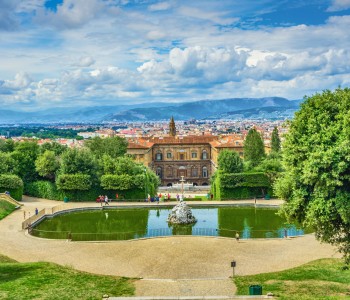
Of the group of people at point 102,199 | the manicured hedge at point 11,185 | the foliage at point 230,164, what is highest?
the foliage at point 230,164

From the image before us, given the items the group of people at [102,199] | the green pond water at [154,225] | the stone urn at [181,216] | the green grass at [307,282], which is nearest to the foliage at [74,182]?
the group of people at [102,199]

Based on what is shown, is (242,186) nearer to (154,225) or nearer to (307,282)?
(154,225)

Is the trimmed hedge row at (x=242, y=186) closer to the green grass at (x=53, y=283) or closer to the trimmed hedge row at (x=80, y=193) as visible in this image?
the trimmed hedge row at (x=80, y=193)

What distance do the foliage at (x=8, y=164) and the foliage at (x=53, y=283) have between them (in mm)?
28393

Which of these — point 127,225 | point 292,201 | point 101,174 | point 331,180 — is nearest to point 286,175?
point 292,201

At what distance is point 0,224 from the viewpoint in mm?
36344

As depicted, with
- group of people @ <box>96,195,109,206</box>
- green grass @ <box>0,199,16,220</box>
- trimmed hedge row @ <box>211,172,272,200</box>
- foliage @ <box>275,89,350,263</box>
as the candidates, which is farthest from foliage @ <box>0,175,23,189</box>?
foliage @ <box>275,89,350,263</box>

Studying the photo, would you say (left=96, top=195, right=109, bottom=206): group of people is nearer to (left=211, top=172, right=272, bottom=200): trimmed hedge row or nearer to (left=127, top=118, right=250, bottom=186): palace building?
(left=211, top=172, right=272, bottom=200): trimmed hedge row

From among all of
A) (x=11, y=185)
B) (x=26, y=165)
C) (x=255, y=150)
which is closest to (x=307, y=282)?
(x=11, y=185)

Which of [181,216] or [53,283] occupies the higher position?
[181,216]

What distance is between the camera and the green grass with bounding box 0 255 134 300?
19.4 metres

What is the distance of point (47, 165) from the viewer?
5222 cm

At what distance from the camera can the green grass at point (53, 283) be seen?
63.7 feet

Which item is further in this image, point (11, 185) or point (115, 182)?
point (115, 182)
